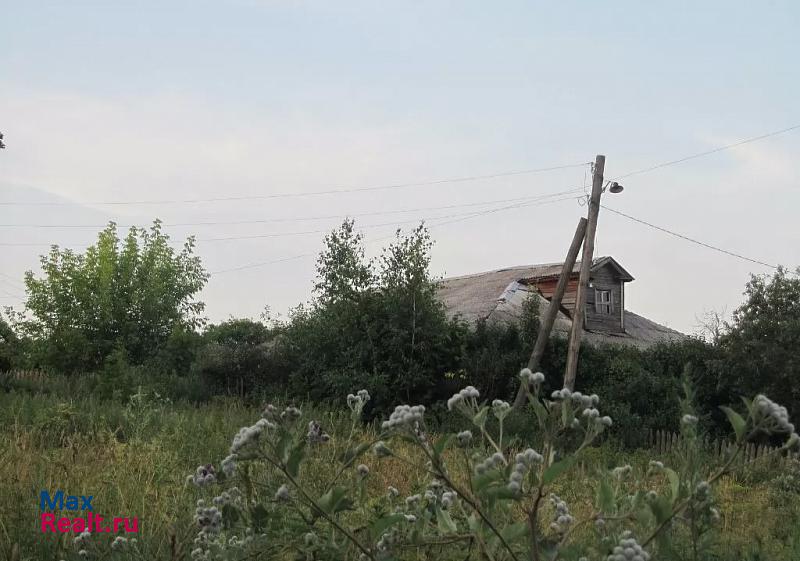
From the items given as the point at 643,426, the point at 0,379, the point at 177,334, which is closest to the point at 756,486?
the point at 643,426

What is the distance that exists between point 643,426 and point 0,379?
47.4 ft

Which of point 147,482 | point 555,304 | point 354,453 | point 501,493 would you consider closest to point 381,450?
point 354,453

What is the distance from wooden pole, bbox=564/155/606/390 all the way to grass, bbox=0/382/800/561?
19.5 feet

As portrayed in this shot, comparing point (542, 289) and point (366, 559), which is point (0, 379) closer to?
point (542, 289)

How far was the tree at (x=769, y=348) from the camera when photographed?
62.8ft

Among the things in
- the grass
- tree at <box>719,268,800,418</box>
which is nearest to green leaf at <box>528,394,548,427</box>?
the grass

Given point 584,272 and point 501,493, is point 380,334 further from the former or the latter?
point 501,493

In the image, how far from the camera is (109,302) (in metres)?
25.8

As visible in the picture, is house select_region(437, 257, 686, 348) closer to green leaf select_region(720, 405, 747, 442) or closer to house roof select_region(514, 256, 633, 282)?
house roof select_region(514, 256, 633, 282)

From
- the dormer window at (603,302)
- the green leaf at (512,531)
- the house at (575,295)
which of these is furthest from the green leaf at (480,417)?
the dormer window at (603,302)

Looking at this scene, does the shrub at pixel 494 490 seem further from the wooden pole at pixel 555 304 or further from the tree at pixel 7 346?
the tree at pixel 7 346

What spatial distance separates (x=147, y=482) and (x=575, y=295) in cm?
2369

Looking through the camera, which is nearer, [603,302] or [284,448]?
[284,448]

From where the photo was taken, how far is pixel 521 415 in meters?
14.0
